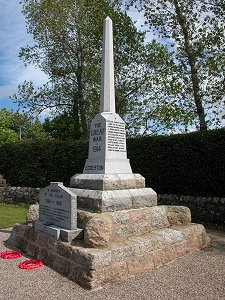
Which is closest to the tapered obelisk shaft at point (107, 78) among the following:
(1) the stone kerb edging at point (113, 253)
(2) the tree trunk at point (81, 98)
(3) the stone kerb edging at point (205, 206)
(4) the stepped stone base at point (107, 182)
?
(4) the stepped stone base at point (107, 182)

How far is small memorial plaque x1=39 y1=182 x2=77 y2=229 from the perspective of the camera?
510 centimetres

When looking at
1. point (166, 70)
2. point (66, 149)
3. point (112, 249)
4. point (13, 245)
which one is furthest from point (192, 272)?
point (166, 70)

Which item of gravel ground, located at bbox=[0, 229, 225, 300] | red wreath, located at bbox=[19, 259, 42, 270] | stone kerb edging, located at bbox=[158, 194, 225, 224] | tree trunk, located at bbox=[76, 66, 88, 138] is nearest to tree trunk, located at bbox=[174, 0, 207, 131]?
stone kerb edging, located at bbox=[158, 194, 225, 224]

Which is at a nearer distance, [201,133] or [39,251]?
[39,251]

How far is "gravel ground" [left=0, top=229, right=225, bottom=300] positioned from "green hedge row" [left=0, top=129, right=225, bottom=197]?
4.30m

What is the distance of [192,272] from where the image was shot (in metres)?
4.72

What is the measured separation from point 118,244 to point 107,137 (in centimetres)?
202

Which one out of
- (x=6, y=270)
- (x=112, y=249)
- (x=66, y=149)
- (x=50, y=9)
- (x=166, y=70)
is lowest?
(x=6, y=270)

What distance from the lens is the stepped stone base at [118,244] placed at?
14.3 ft

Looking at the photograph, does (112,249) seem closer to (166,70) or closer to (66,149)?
(66,149)

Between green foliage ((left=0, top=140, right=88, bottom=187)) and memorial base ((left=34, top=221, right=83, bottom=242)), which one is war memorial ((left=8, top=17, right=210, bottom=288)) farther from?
green foliage ((left=0, top=140, right=88, bottom=187))

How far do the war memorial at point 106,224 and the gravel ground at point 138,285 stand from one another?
18 centimetres

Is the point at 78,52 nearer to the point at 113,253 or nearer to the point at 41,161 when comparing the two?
the point at 41,161

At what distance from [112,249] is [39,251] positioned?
1569 mm
